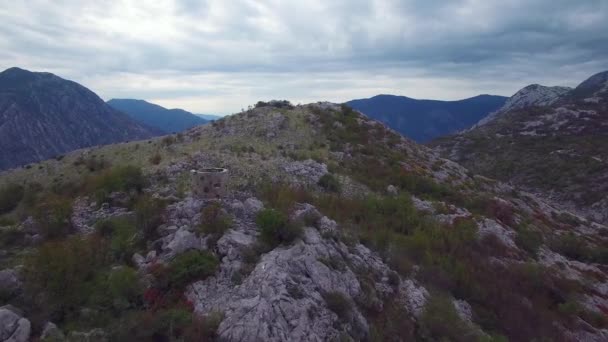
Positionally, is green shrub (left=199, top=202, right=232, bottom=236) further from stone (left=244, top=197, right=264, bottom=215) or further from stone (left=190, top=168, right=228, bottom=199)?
stone (left=190, top=168, right=228, bottom=199)

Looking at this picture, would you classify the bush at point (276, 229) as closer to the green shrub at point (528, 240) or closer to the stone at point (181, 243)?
the stone at point (181, 243)

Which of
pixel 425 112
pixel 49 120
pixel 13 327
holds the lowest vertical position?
pixel 425 112

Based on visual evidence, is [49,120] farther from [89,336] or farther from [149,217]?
[89,336]

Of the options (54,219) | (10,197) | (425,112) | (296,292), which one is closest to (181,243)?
(296,292)

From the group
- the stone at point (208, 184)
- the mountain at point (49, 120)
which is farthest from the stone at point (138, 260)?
the mountain at point (49, 120)

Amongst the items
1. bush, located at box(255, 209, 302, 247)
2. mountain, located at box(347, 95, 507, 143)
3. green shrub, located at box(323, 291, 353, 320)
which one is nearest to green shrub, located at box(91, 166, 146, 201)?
→ bush, located at box(255, 209, 302, 247)

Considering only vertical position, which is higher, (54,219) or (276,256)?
(54,219)

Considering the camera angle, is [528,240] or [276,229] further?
[528,240]
